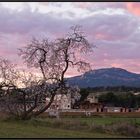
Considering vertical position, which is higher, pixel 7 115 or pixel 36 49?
pixel 36 49

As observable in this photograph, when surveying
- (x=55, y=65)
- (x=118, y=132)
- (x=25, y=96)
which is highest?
(x=55, y=65)

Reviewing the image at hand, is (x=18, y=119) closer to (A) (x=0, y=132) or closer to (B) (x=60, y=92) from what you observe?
(B) (x=60, y=92)

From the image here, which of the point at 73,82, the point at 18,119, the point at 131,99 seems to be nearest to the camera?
the point at 18,119

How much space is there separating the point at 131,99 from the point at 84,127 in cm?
7161

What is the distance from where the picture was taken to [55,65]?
108 ft

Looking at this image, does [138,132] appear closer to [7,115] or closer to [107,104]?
[7,115]

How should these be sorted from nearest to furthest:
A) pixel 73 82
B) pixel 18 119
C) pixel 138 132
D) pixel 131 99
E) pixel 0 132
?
pixel 0 132
pixel 138 132
pixel 18 119
pixel 73 82
pixel 131 99

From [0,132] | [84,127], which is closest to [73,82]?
[84,127]

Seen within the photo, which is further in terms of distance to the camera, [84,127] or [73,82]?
[73,82]

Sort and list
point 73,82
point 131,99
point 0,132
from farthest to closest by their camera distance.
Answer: point 131,99 < point 73,82 < point 0,132

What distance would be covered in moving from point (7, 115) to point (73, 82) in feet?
18.3

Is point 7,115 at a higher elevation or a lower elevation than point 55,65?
lower

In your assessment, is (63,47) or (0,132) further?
(63,47)

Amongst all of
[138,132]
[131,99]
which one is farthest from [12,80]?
[131,99]
